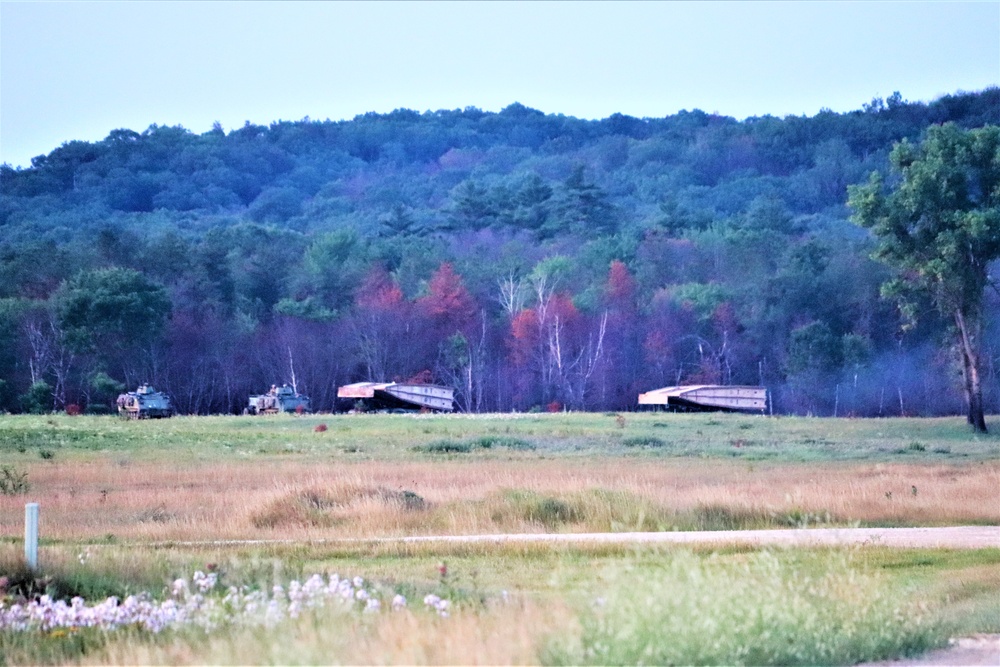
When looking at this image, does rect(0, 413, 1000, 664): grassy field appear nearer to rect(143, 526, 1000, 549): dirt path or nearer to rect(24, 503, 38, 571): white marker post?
rect(24, 503, 38, 571): white marker post

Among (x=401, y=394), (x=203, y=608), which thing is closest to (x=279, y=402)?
(x=401, y=394)

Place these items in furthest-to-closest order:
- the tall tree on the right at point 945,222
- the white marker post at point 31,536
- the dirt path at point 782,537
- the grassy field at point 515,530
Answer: the tall tree on the right at point 945,222 → the dirt path at point 782,537 → the white marker post at point 31,536 → the grassy field at point 515,530

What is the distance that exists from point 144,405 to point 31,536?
49.0m

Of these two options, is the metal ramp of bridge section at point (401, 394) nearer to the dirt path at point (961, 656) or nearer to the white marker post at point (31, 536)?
the white marker post at point (31, 536)

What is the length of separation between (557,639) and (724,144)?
543 ft

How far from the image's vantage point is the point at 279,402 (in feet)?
221

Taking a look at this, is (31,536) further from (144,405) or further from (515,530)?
(144,405)

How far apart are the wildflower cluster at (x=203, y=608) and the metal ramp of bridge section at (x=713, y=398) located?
58.5 m

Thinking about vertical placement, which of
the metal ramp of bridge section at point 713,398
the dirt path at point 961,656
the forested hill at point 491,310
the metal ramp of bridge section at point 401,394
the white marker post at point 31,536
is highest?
the forested hill at point 491,310

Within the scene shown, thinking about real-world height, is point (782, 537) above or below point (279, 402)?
below

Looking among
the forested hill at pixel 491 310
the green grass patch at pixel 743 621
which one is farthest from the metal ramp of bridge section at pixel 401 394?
the green grass patch at pixel 743 621

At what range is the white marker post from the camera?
43.8ft

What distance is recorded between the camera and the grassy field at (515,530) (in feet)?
33.5

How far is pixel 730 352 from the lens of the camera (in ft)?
266
